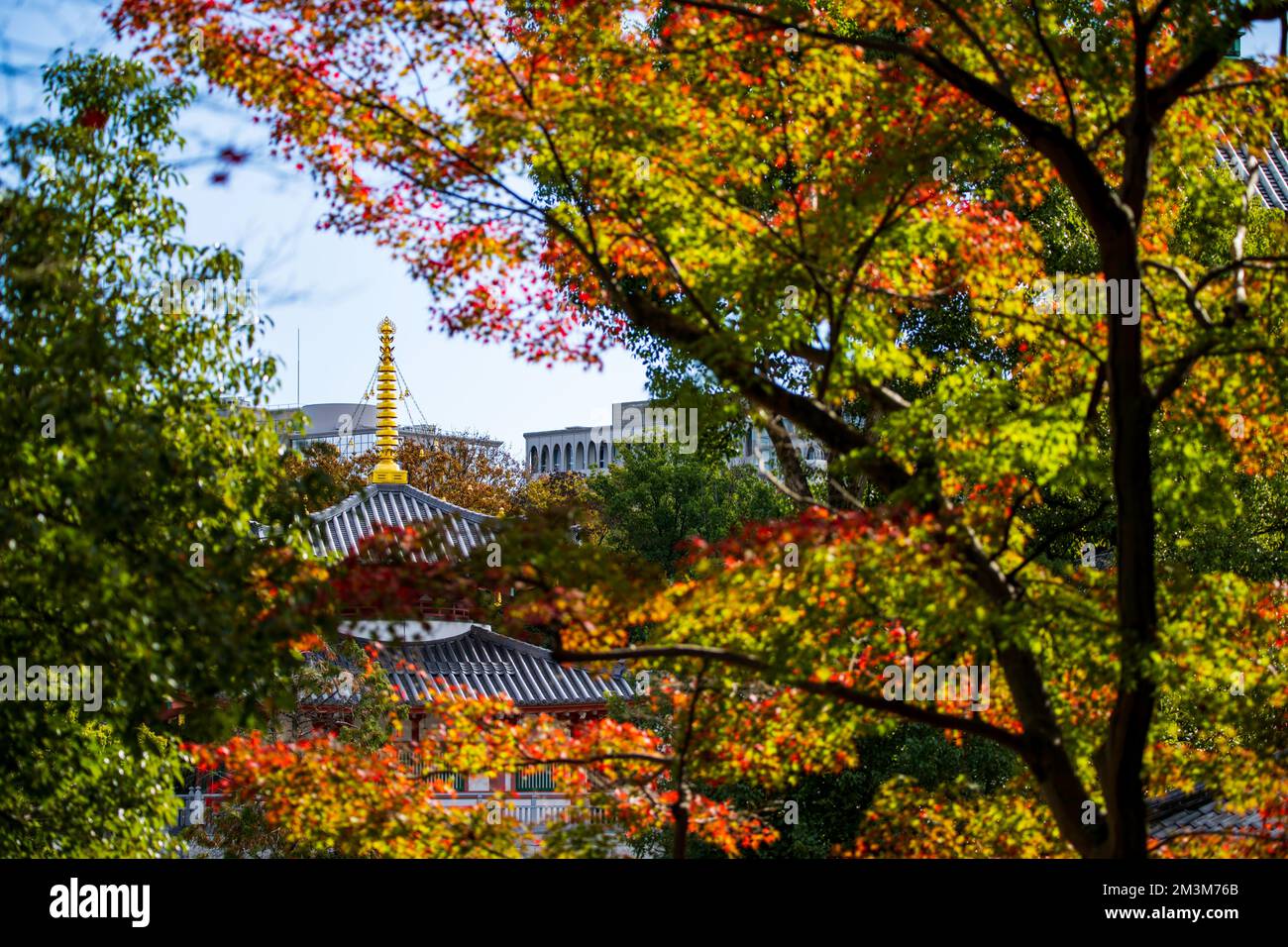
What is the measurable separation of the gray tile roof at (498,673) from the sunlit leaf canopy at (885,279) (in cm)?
980

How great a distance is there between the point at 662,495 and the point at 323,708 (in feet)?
45.1

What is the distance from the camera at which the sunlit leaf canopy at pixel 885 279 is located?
7.27 metres

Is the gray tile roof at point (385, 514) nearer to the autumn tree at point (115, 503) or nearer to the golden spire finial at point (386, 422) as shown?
the golden spire finial at point (386, 422)

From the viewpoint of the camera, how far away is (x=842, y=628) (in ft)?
26.1

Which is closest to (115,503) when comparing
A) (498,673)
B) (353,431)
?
(498,673)

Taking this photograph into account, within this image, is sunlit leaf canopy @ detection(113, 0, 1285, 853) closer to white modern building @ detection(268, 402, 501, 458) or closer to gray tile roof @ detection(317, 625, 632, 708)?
gray tile roof @ detection(317, 625, 632, 708)

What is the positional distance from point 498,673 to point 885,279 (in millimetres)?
11349

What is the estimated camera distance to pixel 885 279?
867cm

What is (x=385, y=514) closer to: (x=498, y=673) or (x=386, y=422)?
(x=386, y=422)

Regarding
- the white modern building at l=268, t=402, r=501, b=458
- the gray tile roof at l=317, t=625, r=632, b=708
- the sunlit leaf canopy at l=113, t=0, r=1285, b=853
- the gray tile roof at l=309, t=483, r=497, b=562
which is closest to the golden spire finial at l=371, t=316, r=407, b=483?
the gray tile roof at l=309, t=483, r=497, b=562

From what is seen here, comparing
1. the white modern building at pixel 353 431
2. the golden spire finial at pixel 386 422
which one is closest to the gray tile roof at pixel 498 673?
the golden spire finial at pixel 386 422

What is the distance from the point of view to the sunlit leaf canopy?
7.27 meters

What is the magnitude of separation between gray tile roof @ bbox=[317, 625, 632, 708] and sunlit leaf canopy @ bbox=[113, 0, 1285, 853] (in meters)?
9.80

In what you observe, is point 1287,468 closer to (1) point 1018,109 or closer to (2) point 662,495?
(1) point 1018,109
